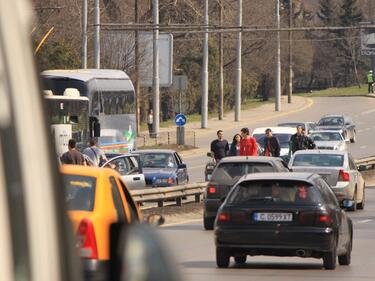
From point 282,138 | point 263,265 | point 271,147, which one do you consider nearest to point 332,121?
point 282,138

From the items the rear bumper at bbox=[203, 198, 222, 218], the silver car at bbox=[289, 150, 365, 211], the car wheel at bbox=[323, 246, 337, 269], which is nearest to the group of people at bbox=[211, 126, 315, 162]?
the silver car at bbox=[289, 150, 365, 211]

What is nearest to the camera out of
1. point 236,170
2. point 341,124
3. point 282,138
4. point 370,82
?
point 236,170

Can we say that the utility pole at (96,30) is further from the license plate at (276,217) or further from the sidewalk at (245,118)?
the license plate at (276,217)

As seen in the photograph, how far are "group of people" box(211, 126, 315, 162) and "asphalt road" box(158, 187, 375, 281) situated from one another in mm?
7295

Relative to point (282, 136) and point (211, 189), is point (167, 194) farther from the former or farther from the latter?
point (282, 136)

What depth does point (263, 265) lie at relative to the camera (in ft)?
60.6

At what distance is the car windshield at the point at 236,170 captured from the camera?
81.0 ft

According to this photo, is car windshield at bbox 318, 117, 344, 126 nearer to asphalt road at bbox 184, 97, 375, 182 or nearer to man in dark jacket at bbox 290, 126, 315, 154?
asphalt road at bbox 184, 97, 375, 182

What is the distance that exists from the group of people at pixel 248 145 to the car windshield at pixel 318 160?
173 centimetres

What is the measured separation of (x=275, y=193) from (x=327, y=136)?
37.8 metres

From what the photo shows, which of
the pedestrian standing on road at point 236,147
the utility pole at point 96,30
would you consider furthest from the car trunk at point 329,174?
the utility pole at point 96,30

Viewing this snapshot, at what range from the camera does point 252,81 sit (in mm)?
110750

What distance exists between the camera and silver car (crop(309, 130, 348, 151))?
5275 centimetres

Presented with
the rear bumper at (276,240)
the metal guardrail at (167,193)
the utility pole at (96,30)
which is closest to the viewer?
the rear bumper at (276,240)
